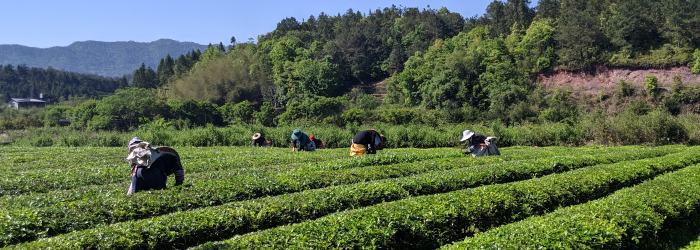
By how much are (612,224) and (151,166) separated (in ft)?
31.9

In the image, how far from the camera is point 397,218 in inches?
307

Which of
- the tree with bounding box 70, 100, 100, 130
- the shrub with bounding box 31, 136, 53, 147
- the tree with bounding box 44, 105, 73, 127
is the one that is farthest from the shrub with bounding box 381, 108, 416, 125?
the tree with bounding box 44, 105, 73, 127

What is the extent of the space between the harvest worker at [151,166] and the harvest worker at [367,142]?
27.8ft

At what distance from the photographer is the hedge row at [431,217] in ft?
22.6

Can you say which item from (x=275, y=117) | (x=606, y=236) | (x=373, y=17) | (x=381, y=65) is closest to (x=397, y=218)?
(x=606, y=236)

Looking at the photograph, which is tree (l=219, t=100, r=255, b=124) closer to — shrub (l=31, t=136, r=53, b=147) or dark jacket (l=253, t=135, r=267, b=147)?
shrub (l=31, t=136, r=53, b=147)

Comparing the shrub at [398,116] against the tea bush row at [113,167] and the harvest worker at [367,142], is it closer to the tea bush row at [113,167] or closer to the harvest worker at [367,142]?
the tea bush row at [113,167]

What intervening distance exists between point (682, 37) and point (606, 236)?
238 feet

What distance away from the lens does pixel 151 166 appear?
9.75 meters

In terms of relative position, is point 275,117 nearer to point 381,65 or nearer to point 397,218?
point 381,65

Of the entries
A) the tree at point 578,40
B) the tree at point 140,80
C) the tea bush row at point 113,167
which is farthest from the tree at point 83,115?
the tree at point 578,40

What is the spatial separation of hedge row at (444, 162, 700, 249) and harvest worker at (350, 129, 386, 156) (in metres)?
8.87

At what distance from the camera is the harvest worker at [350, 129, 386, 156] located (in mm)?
17109

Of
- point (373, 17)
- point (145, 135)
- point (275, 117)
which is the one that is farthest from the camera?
point (373, 17)
